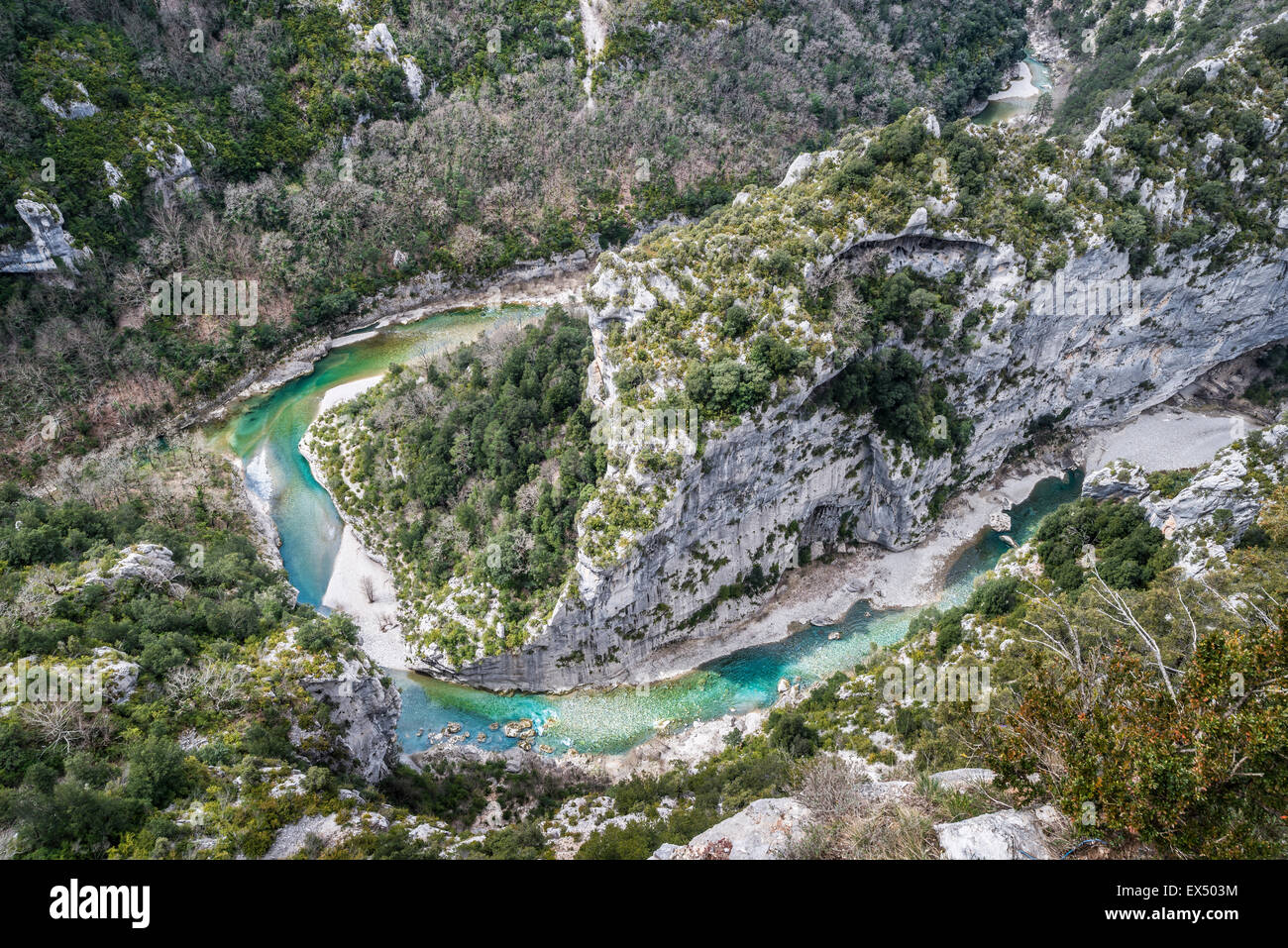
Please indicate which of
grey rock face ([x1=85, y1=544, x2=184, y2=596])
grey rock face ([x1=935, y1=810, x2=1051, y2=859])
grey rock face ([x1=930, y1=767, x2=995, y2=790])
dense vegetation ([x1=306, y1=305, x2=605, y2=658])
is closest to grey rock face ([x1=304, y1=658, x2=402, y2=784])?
dense vegetation ([x1=306, y1=305, x2=605, y2=658])

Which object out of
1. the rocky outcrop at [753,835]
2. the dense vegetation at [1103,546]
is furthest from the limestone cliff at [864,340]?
the rocky outcrop at [753,835]

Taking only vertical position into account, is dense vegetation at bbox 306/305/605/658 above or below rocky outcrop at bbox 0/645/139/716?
above

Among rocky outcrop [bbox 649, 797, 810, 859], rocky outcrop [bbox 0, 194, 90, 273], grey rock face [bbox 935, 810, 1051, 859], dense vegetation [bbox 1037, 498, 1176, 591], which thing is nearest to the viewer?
grey rock face [bbox 935, 810, 1051, 859]

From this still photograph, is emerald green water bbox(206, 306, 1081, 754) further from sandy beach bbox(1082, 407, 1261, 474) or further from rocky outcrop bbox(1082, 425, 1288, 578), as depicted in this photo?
rocky outcrop bbox(1082, 425, 1288, 578)

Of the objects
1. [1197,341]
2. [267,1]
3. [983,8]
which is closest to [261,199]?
[267,1]

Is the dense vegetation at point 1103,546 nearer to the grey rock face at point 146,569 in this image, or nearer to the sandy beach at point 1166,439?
the sandy beach at point 1166,439
